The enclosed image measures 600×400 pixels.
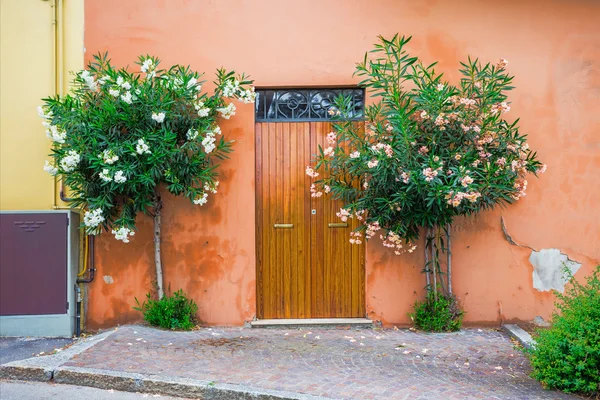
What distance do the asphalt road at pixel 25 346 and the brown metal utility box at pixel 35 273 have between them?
109 mm

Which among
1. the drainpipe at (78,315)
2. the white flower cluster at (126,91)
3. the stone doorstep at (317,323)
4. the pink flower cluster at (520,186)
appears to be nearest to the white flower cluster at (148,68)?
the white flower cluster at (126,91)

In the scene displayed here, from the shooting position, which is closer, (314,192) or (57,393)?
(57,393)

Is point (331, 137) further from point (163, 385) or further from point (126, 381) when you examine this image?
point (126, 381)

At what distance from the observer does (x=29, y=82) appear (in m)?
7.11

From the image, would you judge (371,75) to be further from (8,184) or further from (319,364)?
(8,184)

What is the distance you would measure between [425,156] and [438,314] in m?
2.02

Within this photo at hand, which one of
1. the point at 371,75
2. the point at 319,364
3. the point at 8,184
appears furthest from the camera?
the point at 8,184

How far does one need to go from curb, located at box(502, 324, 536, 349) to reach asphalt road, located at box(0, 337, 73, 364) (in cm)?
532

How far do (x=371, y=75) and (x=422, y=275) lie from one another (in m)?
2.63

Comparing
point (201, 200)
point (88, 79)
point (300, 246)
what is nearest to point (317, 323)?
point (300, 246)

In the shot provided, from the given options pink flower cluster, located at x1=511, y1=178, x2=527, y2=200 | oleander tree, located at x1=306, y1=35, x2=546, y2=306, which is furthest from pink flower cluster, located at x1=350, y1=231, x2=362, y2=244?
pink flower cluster, located at x1=511, y1=178, x2=527, y2=200

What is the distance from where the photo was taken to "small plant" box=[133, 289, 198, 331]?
6.76 metres

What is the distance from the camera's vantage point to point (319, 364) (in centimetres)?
550

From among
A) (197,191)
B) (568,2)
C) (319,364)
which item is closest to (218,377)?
(319,364)
